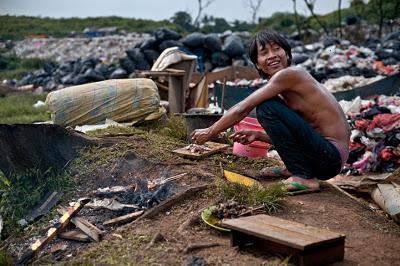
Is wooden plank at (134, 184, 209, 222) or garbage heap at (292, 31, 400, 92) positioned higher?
garbage heap at (292, 31, 400, 92)

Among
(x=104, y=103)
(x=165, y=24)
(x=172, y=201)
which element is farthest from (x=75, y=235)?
(x=165, y=24)

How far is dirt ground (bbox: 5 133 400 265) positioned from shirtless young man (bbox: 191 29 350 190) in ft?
0.84

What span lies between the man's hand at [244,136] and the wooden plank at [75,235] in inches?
55.2

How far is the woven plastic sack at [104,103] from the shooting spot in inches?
238

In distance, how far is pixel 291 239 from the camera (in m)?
2.46

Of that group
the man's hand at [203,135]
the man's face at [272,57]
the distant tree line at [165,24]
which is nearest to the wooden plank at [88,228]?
the man's hand at [203,135]

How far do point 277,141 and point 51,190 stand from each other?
6.52ft

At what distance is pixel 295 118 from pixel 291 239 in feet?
3.95

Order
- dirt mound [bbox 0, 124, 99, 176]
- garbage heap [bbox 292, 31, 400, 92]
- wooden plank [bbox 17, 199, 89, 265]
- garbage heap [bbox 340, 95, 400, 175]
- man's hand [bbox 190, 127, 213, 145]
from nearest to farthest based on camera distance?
wooden plank [bbox 17, 199, 89, 265] → man's hand [bbox 190, 127, 213, 145] → dirt mound [bbox 0, 124, 99, 176] → garbage heap [bbox 340, 95, 400, 175] → garbage heap [bbox 292, 31, 400, 92]

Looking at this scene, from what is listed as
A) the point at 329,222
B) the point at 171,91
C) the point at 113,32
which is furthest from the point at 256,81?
the point at 113,32

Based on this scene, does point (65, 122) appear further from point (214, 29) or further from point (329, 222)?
point (214, 29)

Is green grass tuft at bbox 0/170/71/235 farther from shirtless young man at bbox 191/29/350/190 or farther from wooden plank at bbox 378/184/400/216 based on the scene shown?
wooden plank at bbox 378/184/400/216

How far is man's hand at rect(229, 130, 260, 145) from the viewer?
398cm

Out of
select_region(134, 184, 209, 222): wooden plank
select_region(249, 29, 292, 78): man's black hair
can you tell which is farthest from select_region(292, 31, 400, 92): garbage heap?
select_region(134, 184, 209, 222): wooden plank
